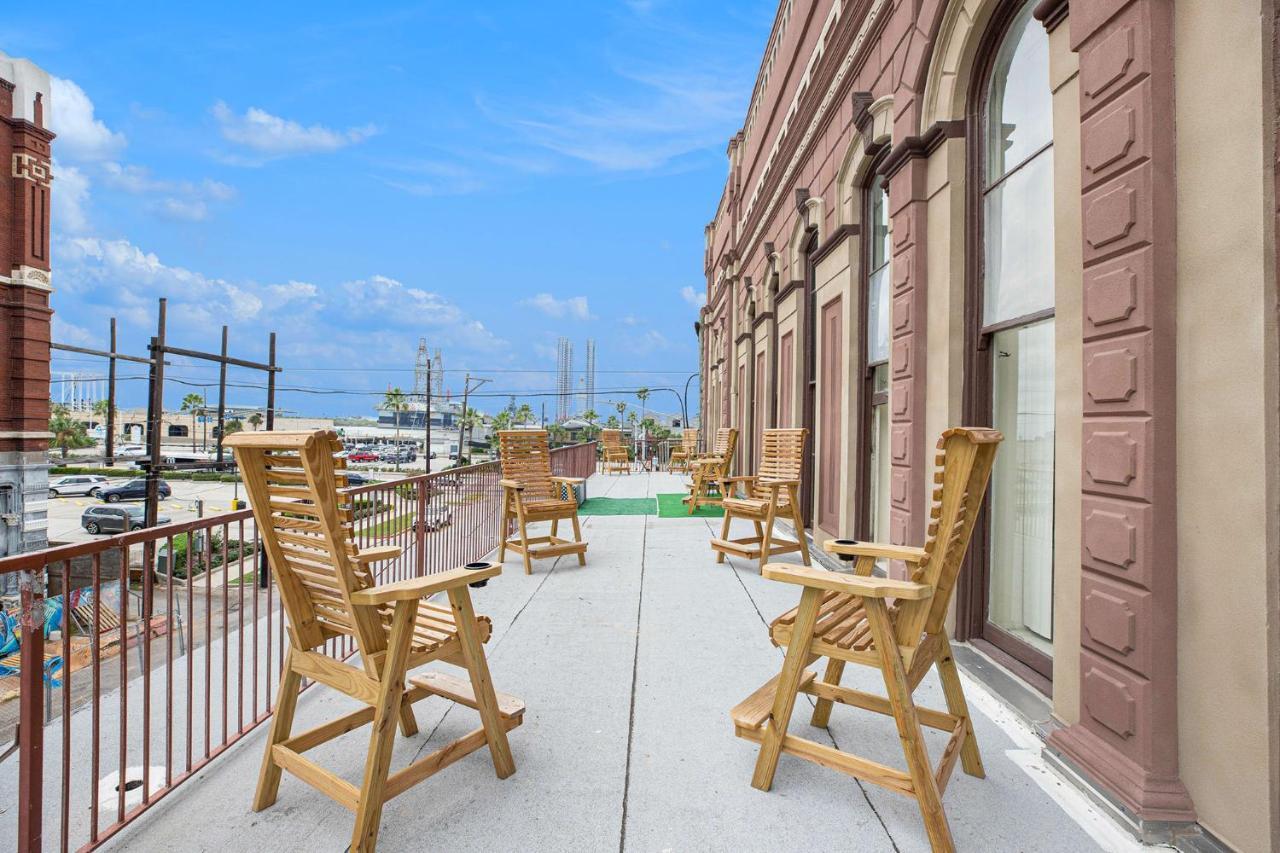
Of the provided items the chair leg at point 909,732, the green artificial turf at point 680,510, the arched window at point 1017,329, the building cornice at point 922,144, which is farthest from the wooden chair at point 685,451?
the chair leg at point 909,732

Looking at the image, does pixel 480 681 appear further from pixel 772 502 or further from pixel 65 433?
pixel 65 433

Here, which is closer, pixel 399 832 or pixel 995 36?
pixel 399 832

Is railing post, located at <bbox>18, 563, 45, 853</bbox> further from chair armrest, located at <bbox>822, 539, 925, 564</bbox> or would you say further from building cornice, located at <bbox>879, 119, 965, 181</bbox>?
building cornice, located at <bbox>879, 119, 965, 181</bbox>

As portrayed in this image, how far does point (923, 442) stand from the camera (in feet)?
14.3

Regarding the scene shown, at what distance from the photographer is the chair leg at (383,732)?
1957mm

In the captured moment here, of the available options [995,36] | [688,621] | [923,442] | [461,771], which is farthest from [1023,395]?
[461,771]

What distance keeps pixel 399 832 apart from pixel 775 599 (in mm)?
3496

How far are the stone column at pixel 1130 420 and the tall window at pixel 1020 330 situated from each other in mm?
943

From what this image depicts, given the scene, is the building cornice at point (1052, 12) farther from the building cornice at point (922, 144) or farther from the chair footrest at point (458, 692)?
the chair footrest at point (458, 692)

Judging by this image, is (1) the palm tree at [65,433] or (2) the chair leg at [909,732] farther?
(1) the palm tree at [65,433]

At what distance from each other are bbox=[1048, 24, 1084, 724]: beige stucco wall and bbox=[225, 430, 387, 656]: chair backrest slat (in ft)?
8.54

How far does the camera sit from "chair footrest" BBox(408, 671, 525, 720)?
8.61 ft

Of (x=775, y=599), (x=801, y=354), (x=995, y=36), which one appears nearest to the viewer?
(x=995, y=36)

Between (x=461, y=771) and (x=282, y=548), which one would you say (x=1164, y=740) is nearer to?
(x=461, y=771)
